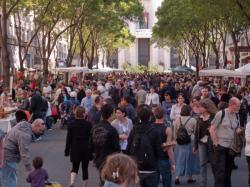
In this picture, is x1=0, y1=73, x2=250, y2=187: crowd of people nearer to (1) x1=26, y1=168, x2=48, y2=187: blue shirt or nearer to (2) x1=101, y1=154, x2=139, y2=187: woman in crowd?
(1) x1=26, y1=168, x2=48, y2=187: blue shirt

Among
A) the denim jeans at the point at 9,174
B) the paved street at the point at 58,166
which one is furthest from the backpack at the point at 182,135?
the denim jeans at the point at 9,174

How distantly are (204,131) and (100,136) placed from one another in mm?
2409

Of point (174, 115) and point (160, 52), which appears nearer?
point (174, 115)

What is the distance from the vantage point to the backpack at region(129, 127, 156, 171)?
27.4 ft

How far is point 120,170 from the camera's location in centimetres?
475

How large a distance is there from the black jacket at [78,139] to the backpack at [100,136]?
93 centimetres

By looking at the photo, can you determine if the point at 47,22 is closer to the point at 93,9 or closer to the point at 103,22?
the point at 93,9

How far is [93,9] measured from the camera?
123 feet

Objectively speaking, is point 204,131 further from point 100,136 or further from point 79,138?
point 100,136

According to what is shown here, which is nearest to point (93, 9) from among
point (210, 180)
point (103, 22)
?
point (103, 22)

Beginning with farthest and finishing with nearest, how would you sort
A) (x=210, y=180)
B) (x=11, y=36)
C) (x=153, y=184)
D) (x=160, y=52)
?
(x=160, y=52) < (x=11, y=36) < (x=210, y=180) < (x=153, y=184)

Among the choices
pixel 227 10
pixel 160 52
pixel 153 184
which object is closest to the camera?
pixel 153 184

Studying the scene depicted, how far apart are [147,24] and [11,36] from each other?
73.6 meters

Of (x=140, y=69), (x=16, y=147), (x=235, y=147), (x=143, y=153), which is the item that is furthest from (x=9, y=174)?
(x=140, y=69)
